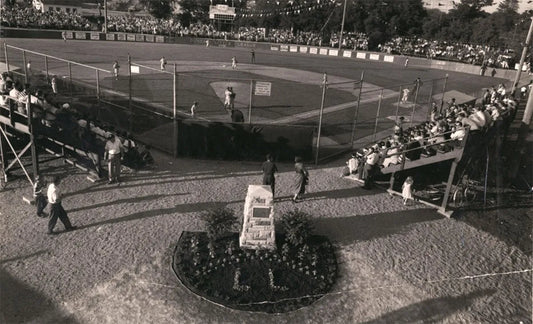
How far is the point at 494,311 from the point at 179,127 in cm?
1175

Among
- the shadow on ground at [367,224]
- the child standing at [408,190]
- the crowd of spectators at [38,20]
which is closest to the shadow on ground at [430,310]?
the shadow on ground at [367,224]

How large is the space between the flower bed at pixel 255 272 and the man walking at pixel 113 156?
4.09m

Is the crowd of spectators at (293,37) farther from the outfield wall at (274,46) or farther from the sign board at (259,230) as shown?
the sign board at (259,230)

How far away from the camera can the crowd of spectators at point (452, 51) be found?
5106cm

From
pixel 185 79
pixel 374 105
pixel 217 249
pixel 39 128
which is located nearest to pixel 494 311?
pixel 217 249

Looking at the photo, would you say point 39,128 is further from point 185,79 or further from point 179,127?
point 185,79

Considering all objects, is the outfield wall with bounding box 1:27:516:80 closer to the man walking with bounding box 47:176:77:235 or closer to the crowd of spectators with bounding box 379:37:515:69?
the crowd of spectators with bounding box 379:37:515:69

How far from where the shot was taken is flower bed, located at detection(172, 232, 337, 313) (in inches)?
359

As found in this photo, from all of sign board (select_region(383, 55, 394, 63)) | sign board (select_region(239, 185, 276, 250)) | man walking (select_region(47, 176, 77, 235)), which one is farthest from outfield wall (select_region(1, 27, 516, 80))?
man walking (select_region(47, 176, 77, 235))

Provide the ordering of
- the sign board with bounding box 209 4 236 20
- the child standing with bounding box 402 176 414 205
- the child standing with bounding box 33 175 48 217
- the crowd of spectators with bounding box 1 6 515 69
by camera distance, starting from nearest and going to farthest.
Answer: the child standing with bounding box 33 175 48 217 → the child standing with bounding box 402 176 414 205 → the crowd of spectators with bounding box 1 6 515 69 → the sign board with bounding box 209 4 236 20

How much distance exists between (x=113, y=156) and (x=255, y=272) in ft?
21.3

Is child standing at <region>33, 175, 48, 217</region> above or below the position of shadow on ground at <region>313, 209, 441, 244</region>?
above

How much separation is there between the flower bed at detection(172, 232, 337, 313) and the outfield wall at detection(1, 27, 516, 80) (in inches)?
1796

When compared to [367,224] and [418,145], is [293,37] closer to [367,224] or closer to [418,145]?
[418,145]
